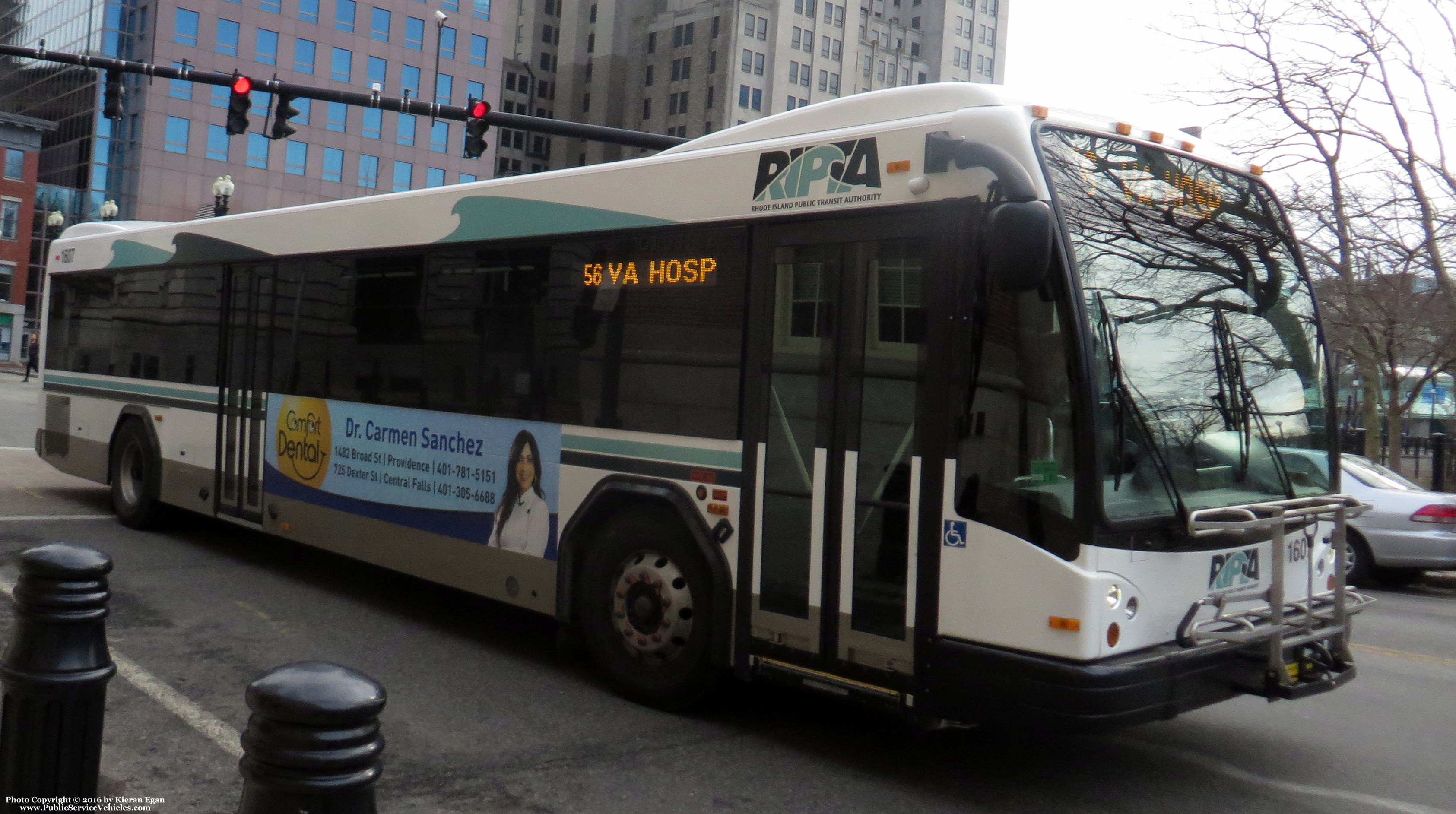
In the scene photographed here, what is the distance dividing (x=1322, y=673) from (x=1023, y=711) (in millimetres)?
1593

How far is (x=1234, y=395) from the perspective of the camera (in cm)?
541

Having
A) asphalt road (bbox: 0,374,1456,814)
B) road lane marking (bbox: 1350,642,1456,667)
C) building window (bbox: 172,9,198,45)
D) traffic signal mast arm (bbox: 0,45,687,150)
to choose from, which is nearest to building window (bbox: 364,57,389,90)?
building window (bbox: 172,9,198,45)

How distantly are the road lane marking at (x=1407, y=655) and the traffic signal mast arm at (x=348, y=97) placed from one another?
26.6 feet

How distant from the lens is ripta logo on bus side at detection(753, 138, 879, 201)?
549 centimetres

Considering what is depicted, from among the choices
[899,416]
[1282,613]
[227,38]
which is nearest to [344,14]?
[227,38]

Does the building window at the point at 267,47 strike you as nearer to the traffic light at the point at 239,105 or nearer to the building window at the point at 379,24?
the building window at the point at 379,24

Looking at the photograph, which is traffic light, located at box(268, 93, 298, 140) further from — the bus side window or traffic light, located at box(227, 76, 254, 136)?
the bus side window

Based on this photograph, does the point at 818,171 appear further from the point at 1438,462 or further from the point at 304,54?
the point at 304,54

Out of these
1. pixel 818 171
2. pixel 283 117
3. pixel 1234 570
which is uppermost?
pixel 283 117

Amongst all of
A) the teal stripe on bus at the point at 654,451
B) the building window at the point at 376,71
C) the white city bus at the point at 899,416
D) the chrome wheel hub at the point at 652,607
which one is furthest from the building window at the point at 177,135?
the chrome wheel hub at the point at 652,607

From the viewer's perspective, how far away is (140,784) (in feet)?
16.0

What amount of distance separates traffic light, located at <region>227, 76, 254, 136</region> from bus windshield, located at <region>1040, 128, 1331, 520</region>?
11765 millimetres

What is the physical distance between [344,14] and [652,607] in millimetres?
70226

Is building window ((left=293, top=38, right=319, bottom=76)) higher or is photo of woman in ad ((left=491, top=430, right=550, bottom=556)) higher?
building window ((left=293, top=38, right=319, bottom=76))
